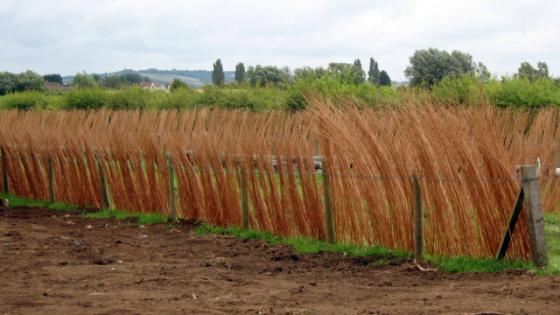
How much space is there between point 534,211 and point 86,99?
89.2 ft

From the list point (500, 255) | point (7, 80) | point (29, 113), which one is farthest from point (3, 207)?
point (7, 80)

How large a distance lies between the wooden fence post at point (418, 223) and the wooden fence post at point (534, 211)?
1.23 meters

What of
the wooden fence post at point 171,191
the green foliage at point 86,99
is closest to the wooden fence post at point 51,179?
the wooden fence post at point 171,191

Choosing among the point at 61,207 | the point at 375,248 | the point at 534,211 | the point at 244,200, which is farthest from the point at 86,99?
the point at 534,211

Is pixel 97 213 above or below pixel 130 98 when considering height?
below

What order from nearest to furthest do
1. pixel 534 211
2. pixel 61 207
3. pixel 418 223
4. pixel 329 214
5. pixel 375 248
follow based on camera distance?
pixel 534 211 < pixel 418 223 < pixel 375 248 < pixel 329 214 < pixel 61 207

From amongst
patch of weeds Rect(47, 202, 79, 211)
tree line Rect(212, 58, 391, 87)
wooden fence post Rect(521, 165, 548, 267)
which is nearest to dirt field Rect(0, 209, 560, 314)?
wooden fence post Rect(521, 165, 548, 267)

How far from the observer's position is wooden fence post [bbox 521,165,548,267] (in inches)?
333

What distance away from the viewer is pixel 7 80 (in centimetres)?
6091

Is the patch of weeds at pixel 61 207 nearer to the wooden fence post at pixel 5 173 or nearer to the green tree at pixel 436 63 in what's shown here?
the wooden fence post at pixel 5 173

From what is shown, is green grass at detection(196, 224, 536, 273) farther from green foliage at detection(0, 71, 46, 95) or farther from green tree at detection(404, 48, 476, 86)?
green foliage at detection(0, 71, 46, 95)

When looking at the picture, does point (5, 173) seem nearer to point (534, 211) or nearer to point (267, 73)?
point (534, 211)

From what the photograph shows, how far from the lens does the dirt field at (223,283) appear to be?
7.25 m

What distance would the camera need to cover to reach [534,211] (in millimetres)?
8461
